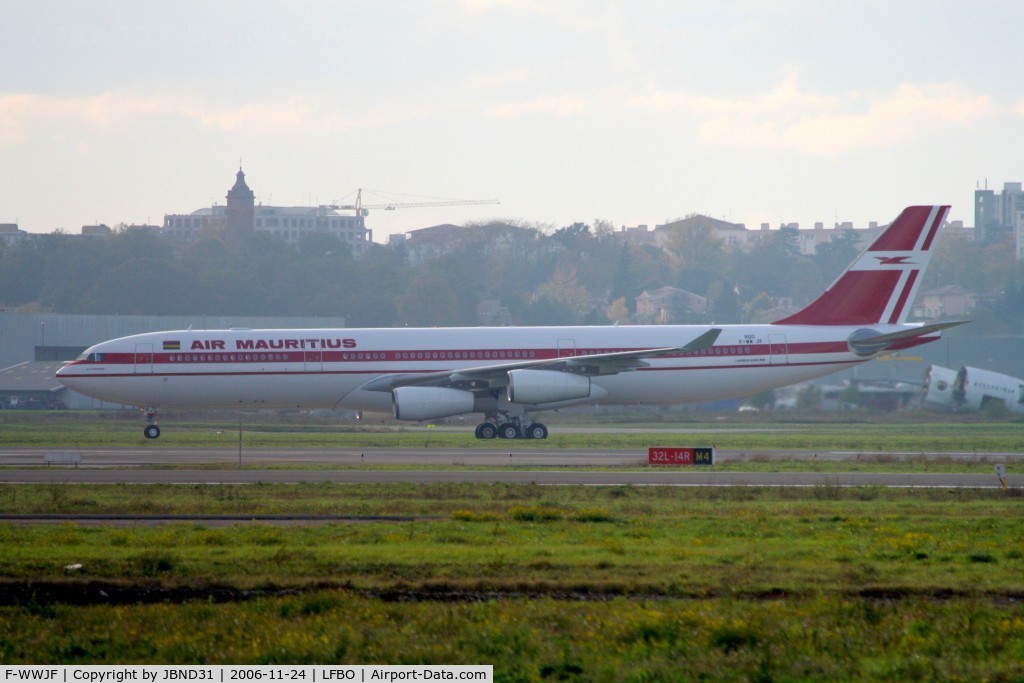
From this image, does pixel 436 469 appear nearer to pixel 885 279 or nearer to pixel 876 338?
pixel 876 338

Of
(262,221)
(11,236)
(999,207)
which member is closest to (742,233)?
(999,207)

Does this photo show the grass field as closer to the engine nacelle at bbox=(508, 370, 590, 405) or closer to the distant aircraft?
the engine nacelle at bbox=(508, 370, 590, 405)

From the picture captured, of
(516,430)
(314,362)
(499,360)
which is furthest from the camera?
(499,360)

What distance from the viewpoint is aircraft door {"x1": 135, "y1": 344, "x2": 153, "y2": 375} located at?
4047 centimetres

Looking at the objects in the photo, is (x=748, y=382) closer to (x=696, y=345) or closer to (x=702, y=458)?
(x=696, y=345)

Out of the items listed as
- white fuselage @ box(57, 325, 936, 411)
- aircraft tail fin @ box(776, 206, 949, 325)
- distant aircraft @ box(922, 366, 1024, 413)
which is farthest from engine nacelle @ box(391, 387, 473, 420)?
distant aircraft @ box(922, 366, 1024, 413)

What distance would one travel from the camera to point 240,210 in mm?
176250

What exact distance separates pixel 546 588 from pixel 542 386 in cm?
2516

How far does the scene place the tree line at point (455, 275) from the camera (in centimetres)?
11056

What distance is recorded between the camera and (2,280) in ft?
401

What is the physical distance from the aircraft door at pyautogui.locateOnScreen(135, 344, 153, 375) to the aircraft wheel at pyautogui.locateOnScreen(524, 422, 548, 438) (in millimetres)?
12664

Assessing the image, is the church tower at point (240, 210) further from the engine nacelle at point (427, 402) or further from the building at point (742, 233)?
the engine nacelle at point (427, 402)

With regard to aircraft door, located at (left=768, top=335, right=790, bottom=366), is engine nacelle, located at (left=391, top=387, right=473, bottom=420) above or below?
below

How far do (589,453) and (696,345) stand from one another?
602 centimetres
